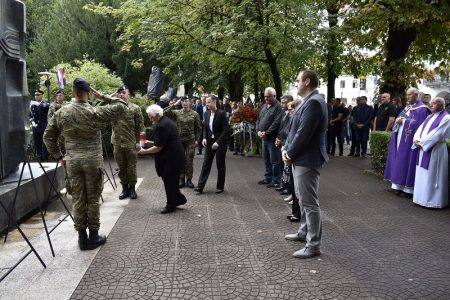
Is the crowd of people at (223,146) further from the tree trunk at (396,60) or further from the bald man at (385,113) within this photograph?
the tree trunk at (396,60)

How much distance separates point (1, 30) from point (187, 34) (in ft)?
32.6

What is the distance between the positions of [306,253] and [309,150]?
1.21 m

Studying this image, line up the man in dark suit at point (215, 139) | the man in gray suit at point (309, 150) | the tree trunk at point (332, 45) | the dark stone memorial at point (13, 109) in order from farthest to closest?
the tree trunk at point (332, 45)
the man in dark suit at point (215, 139)
the dark stone memorial at point (13, 109)
the man in gray suit at point (309, 150)

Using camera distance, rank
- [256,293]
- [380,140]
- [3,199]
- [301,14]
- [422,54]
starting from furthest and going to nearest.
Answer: [422,54]
[301,14]
[380,140]
[3,199]
[256,293]

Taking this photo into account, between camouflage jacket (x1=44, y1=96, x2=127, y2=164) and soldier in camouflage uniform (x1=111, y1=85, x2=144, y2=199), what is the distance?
2645 millimetres

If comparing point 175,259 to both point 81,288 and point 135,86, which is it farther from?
point 135,86

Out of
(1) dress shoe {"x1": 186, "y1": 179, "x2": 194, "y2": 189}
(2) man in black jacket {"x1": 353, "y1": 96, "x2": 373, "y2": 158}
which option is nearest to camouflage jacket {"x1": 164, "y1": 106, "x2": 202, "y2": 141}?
(1) dress shoe {"x1": 186, "y1": 179, "x2": 194, "y2": 189}

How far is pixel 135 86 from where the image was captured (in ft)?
96.1

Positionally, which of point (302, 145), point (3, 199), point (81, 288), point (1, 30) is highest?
point (1, 30)

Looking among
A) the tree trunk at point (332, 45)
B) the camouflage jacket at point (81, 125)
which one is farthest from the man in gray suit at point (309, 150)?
the tree trunk at point (332, 45)

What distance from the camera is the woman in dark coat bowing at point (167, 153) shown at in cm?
685

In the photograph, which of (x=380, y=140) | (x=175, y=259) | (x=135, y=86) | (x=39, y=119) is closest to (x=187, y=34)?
(x=39, y=119)

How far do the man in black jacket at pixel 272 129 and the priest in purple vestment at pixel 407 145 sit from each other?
2421 mm

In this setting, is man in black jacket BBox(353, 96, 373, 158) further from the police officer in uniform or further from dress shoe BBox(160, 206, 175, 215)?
the police officer in uniform
